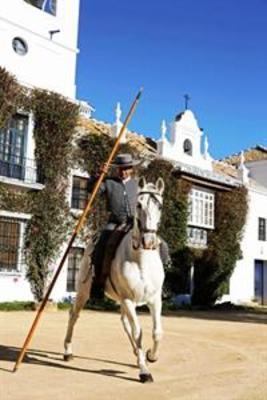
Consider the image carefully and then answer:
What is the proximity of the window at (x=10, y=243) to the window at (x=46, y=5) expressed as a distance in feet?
33.9

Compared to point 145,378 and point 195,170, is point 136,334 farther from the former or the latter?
point 195,170

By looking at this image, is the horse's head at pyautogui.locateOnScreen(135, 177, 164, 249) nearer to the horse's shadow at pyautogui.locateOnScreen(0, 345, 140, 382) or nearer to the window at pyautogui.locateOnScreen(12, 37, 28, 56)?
the horse's shadow at pyautogui.locateOnScreen(0, 345, 140, 382)

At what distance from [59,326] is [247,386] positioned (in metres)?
8.37

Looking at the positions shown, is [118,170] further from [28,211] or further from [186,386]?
[28,211]

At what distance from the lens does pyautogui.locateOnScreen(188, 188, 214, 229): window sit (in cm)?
3184

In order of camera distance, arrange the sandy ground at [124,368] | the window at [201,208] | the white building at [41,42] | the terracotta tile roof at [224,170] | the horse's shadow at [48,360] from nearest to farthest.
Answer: the sandy ground at [124,368], the horse's shadow at [48,360], the white building at [41,42], the window at [201,208], the terracotta tile roof at [224,170]

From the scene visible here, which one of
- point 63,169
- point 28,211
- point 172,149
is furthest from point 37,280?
point 172,149

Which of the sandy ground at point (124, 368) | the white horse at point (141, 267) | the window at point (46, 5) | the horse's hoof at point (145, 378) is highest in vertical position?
the window at point (46, 5)

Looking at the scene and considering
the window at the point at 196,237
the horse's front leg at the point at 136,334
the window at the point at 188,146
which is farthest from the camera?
the window at the point at 188,146

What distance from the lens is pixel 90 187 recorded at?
29.5ft

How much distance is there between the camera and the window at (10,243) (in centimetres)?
2242

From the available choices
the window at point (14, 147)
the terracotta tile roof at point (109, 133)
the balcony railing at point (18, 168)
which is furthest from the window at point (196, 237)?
the window at point (14, 147)

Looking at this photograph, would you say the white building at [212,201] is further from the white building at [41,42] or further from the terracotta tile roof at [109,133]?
the white building at [41,42]

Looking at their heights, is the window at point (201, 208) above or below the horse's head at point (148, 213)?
above
